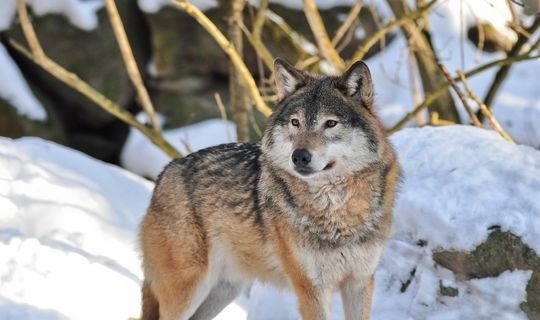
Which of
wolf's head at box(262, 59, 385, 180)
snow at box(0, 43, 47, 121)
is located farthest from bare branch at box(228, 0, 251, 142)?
snow at box(0, 43, 47, 121)

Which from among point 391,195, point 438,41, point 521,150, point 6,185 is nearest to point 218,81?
point 438,41

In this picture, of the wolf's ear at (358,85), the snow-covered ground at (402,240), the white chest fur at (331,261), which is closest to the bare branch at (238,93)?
the snow-covered ground at (402,240)

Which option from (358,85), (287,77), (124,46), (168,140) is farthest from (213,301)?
(168,140)

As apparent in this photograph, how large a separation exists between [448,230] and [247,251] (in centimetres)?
138

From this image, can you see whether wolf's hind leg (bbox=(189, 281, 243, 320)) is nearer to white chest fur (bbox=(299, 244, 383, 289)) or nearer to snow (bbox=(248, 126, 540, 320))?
snow (bbox=(248, 126, 540, 320))

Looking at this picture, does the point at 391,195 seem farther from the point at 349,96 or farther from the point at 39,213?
the point at 39,213

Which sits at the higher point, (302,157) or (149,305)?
(302,157)

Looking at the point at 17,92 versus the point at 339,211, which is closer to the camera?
the point at 339,211

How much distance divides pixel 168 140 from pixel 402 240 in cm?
607

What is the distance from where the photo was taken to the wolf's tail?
4903 mm

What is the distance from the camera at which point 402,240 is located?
527cm

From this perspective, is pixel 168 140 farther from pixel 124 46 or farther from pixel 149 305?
pixel 149 305

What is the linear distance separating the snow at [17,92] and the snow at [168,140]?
51.7 inches

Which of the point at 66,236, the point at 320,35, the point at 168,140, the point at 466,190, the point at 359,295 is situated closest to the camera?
the point at 359,295
